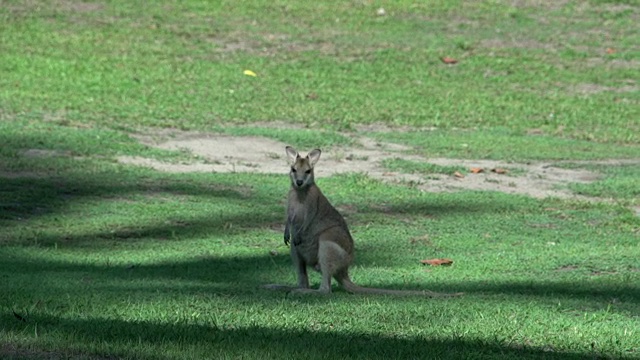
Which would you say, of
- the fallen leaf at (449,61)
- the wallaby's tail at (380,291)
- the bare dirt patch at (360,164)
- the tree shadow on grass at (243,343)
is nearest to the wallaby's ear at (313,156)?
the wallaby's tail at (380,291)

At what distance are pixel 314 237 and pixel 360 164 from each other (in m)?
7.81

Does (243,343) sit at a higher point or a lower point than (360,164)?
higher

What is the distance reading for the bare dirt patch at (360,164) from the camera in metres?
15.8

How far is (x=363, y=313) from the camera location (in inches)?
320

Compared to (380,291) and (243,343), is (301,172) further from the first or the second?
(243,343)

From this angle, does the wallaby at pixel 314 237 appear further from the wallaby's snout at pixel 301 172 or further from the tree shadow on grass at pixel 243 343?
the tree shadow on grass at pixel 243 343

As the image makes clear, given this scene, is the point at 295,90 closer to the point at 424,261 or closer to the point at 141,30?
the point at 141,30

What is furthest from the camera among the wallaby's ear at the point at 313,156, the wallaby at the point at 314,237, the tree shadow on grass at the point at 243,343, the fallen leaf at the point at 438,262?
the fallen leaf at the point at 438,262

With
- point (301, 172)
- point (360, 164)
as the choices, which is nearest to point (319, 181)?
point (360, 164)

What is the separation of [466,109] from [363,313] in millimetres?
13631

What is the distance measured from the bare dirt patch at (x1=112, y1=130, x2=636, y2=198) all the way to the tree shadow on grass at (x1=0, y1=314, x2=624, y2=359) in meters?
8.24

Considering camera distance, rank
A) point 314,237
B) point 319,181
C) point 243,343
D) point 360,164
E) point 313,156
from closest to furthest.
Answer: point 243,343, point 314,237, point 313,156, point 319,181, point 360,164

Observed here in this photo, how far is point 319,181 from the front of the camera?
15.5 meters

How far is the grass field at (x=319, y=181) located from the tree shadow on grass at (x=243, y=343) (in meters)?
0.02
